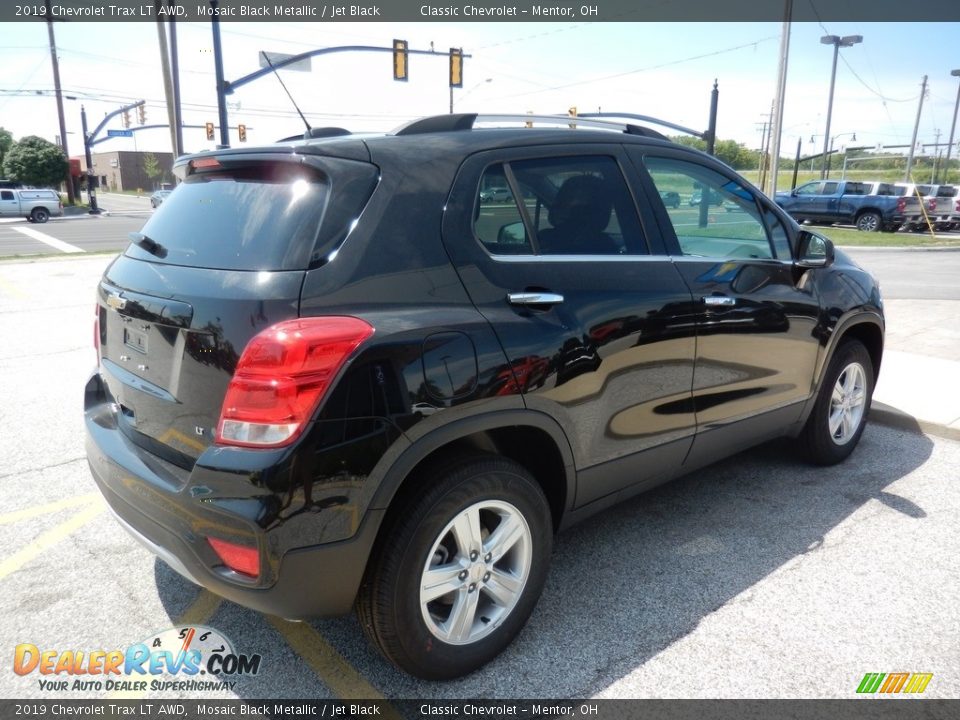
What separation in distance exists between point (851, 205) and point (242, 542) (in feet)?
94.4

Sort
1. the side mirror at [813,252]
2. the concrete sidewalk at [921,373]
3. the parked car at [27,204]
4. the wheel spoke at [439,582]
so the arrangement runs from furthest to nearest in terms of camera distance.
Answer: the parked car at [27,204] → the concrete sidewalk at [921,373] → the side mirror at [813,252] → the wheel spoke at [439,582]

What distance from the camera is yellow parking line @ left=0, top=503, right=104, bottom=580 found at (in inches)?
126

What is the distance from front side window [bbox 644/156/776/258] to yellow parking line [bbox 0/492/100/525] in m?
3.33

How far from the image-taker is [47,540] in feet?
11.2

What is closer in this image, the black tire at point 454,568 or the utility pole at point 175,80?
the black tire at point 454,568

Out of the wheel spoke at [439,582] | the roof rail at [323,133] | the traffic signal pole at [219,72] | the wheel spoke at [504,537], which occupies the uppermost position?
the traffic signal pole at [219,72]

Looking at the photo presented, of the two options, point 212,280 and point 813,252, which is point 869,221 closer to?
point 813,252

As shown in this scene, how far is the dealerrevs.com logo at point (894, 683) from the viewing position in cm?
248

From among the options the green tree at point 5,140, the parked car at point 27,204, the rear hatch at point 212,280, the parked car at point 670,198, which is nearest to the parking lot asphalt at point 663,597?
the rear hatch at point 212,280

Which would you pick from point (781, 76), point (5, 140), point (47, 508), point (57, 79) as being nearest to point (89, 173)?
point (57, 79)

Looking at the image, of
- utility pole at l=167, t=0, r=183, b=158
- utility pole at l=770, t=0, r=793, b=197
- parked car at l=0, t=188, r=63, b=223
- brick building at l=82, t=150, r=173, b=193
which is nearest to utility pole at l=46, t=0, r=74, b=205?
parked car at l=0, t=188, r=63, b=223

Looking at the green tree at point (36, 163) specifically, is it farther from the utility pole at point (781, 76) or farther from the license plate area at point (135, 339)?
the license plate area at point (135, 339)

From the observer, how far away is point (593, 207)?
2996 mm

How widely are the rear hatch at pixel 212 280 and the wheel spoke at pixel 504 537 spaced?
1000 millimetres
